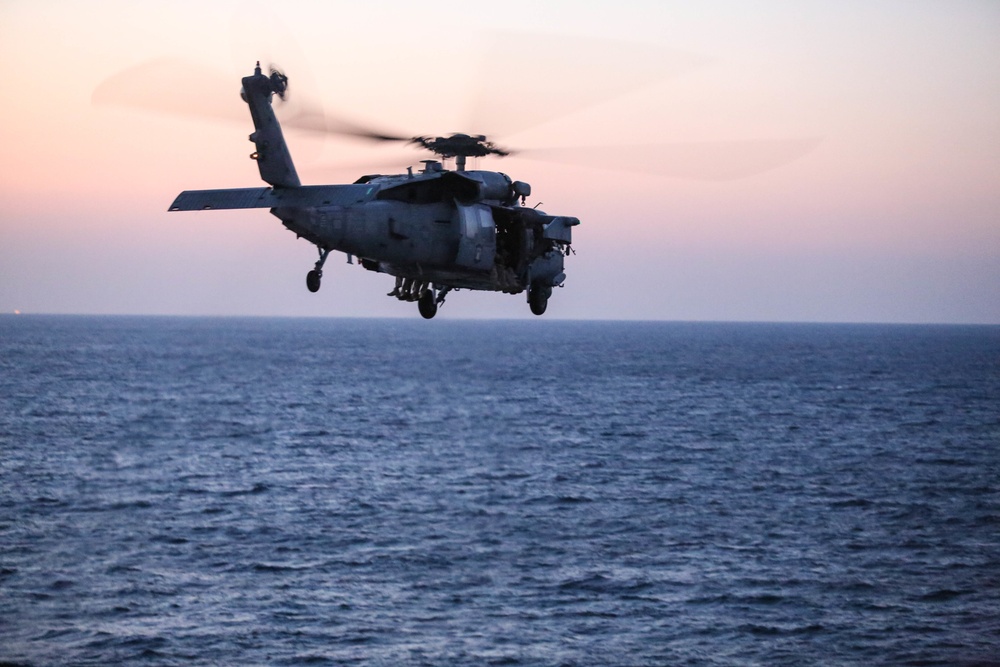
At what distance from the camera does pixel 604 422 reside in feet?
607

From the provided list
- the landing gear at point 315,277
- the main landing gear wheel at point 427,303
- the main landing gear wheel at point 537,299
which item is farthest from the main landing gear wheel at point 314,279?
the main landing gear wheel at point 537,299

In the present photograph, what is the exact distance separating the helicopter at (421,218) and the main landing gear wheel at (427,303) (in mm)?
29

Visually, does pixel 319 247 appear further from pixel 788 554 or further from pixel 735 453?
pixel 735 453

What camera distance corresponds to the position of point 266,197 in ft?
92.5

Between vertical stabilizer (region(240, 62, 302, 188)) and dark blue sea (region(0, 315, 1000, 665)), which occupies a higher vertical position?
vertical stabilizer (region(240, 62, 302, 188))

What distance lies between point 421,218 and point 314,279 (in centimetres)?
479

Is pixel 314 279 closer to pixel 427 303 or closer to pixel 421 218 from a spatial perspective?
pixel 421 218

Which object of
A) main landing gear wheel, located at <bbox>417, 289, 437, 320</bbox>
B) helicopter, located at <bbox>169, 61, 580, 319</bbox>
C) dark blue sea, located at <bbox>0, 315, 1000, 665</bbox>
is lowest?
dark blue sea, located at <bbox>0, 315, 1000, 665</bbox>

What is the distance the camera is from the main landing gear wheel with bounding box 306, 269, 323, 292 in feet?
87.2

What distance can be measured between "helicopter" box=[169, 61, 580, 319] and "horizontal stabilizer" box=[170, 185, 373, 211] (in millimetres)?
25

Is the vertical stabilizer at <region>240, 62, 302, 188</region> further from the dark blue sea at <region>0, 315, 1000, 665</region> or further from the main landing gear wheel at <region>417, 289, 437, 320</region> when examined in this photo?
the dark blue sea at <region>0, 315, 1000, 665</region>

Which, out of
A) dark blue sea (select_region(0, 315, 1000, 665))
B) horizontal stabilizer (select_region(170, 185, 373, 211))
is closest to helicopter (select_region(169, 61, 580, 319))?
horizontal stabilizer (select_region(170, 185, 373, 211))

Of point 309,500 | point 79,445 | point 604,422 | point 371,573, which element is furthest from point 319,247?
point 604,422

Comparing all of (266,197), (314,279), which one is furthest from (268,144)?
(314,279)
